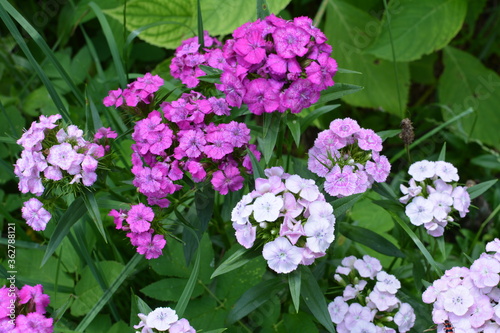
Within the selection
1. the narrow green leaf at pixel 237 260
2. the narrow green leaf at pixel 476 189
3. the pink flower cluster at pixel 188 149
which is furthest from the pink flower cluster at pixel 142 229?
the narrow green leaf at pixel 476 189

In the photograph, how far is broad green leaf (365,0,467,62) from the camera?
2469mm

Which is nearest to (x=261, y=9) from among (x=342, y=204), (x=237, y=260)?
(x=342, y=204)

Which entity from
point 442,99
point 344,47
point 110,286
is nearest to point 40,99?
point 110,286

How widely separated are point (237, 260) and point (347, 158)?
1.37ft

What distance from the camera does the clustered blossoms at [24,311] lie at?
137cm

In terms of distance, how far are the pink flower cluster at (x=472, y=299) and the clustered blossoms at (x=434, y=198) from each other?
0.17 meters

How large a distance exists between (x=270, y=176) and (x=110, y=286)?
0.61 meters

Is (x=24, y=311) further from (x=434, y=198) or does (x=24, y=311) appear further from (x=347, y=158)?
(x=434, y=198)

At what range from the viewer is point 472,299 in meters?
1.34

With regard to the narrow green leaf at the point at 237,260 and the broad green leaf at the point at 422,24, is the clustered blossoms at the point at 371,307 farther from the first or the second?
the broad green leaf at the point at 422,24

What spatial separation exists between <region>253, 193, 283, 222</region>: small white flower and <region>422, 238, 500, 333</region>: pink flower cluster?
1.56 ft

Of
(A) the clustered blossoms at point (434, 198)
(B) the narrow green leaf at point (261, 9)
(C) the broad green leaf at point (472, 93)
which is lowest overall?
(C) the broad green leaf at point (472, 93)

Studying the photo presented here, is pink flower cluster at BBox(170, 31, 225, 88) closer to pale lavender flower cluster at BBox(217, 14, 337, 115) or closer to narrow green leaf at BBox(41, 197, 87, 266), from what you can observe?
pale lavender flower cluster at BBox(217, 14, 337, 115)

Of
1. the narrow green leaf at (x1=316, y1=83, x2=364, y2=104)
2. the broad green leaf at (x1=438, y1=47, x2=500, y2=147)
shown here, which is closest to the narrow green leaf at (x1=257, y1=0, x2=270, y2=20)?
the narrow green leaf at (x1=316, y1=83, x2=364, y2=104)
